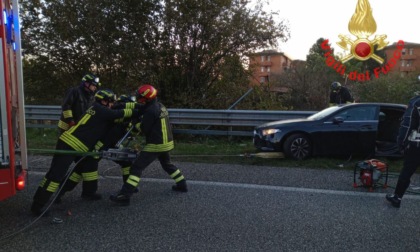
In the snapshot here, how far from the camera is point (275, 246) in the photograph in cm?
343

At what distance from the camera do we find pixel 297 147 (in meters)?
7.44

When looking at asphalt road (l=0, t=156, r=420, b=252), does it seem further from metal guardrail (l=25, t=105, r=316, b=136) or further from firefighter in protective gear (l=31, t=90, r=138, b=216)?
metal guardrail (l=25, t=105, r=316, b=136)

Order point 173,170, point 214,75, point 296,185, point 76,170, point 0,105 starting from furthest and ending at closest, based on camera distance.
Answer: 1. point 214,75
2. point 296,185
3. point 173,170
4. point 76,170
5. point 0,105

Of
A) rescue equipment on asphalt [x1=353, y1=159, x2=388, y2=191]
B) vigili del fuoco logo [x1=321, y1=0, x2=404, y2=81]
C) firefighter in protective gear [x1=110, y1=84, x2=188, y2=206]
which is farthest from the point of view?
vigili del fuoco logo [x1=321, y1=0, x2=404, y2=81]

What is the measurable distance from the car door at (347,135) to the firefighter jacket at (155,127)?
12.5ft

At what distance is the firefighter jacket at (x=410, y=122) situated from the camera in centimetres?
460

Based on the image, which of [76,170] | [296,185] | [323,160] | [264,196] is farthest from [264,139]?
[76,170]

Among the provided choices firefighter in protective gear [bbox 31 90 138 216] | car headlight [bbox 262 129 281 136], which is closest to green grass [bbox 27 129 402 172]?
car headlight [bbox 262 129 281 136]

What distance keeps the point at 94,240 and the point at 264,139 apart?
4.80 metres

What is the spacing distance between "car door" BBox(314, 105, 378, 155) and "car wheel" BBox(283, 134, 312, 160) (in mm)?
244

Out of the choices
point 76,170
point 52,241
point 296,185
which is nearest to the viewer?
point 52,241

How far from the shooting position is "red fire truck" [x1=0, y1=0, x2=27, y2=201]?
3.28m

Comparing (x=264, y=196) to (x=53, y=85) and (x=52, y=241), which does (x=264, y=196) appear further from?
(x=53, y=85)

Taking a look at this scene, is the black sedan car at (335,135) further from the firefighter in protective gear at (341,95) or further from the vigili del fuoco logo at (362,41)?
the vigili del fuoco logo at (362,41)
